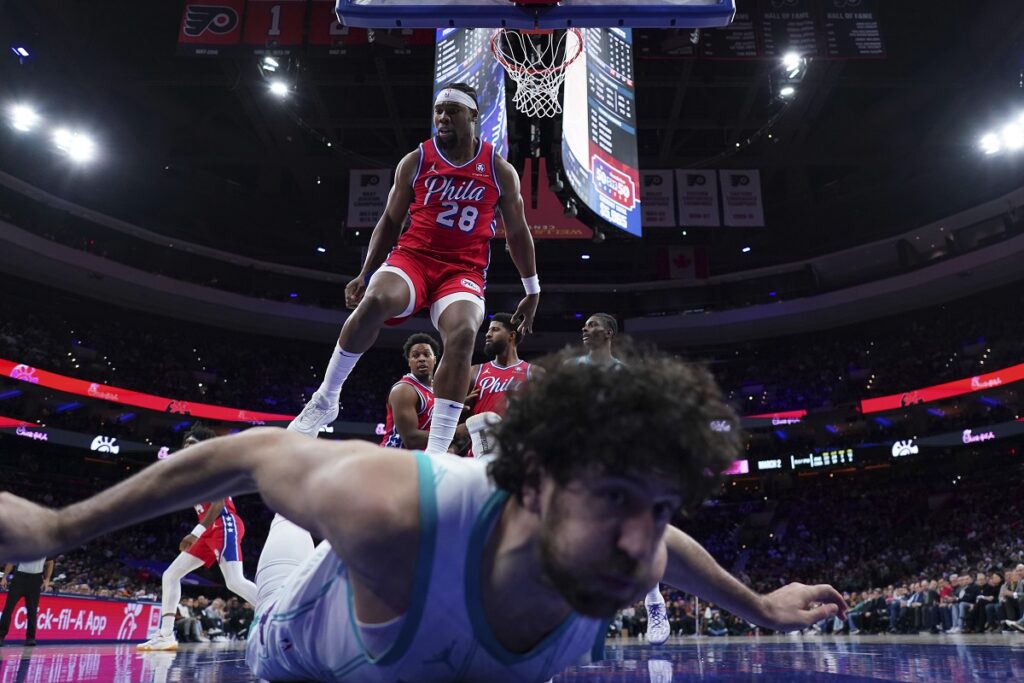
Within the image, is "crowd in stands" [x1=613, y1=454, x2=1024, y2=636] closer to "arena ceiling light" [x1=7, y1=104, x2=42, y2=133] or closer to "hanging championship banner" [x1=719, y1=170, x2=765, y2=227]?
"hanging championship banner" [x1=719, y1=170, x2=765, y2=227]

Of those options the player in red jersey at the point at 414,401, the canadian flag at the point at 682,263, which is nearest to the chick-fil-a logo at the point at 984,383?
Answer: the canadian flag at the point at 682,263

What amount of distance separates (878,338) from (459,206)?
27.0 meters

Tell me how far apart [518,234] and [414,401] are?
1554mm

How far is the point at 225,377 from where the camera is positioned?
27031mm

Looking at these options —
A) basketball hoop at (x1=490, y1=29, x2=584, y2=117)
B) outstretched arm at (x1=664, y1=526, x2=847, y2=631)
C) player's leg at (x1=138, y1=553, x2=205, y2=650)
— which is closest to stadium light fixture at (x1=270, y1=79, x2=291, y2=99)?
basketball hoop at (x1=490, y1=29, x2=584, y2=117)

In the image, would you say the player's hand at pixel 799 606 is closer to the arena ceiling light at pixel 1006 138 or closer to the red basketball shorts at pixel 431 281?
the red basketball shorts at pixel 431 281

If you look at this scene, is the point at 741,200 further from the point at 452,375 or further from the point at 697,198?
the point at 452,375

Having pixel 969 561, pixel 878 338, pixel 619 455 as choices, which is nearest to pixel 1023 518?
pixel 969 561

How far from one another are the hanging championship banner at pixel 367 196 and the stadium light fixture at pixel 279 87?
2441 mm

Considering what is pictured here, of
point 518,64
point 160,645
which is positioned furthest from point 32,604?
point 518,64

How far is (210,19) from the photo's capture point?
1238 cm

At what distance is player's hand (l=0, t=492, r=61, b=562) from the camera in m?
1.36

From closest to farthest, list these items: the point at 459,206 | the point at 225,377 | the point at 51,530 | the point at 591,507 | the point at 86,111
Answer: the point at 591,507, the point at 51,530, the point at 459,206, the point at 86,111, the point at 225,377

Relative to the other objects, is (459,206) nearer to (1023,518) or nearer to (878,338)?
(1023,518)
